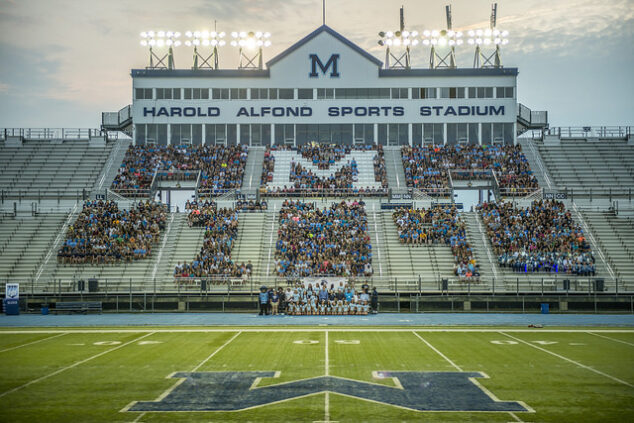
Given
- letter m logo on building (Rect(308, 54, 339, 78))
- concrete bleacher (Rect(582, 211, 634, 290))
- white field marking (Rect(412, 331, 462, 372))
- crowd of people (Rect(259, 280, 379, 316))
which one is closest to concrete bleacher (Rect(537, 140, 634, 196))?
concrete bleacher (Rect(582, 211, 634, 290))

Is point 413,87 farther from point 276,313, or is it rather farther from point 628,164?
point 276,313

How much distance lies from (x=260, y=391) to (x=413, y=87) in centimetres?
4823

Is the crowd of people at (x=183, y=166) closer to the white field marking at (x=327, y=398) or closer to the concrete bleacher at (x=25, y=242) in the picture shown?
the concrete bleacher at (x=25, y=242)

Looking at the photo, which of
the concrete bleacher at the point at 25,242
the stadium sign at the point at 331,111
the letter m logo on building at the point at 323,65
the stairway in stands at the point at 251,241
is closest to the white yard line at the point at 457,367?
the stairway in stands at the point at 251,241

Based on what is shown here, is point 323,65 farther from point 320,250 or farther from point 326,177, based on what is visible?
point 320,250

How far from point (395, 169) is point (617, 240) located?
61.5 feet

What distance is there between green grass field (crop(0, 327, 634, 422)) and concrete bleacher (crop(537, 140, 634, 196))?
27.9 metres

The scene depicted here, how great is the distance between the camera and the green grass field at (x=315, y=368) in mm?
12523

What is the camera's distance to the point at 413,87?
58656 millimetres

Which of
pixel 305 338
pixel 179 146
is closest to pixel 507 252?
pixel 305 338

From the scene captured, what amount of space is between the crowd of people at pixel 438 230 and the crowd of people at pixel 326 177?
18.1 feet

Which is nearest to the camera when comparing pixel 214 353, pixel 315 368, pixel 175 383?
pixel 175 383

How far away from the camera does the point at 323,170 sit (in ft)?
172

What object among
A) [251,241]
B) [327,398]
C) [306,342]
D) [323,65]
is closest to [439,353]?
[306,342]
